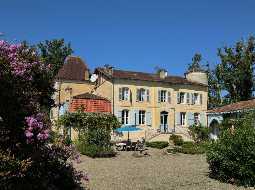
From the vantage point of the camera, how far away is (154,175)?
1631cm

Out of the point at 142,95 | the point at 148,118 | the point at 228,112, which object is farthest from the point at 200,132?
the point at 142,95

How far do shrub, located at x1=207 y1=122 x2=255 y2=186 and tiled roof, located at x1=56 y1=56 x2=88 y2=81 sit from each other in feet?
106

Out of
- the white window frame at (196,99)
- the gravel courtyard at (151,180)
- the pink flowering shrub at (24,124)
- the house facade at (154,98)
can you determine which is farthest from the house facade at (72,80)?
the pink flowering shrub at (24,124)

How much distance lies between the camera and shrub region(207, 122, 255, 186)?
13500mm

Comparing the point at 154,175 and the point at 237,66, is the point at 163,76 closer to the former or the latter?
the point at 237,66

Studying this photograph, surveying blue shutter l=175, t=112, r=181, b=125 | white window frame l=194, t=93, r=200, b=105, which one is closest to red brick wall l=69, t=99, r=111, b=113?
blue shutter l=175, t=112, r=181, b=125

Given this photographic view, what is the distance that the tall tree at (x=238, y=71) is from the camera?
50.8 meters

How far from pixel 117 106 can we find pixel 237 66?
57.2 feet

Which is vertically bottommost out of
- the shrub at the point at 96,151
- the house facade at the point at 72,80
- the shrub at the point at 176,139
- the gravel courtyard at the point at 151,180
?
the gravel courtyard at the point at 151,180

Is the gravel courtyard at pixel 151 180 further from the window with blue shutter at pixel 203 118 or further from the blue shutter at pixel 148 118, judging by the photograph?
the window with blue shutter at pixel 203 118

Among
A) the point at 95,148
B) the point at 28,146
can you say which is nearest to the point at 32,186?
the point at 28,146

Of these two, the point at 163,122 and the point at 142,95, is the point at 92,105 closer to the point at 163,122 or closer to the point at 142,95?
the point at 142,95

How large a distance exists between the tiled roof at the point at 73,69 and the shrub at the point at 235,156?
32.2 metres

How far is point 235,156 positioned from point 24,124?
8.81 metres
